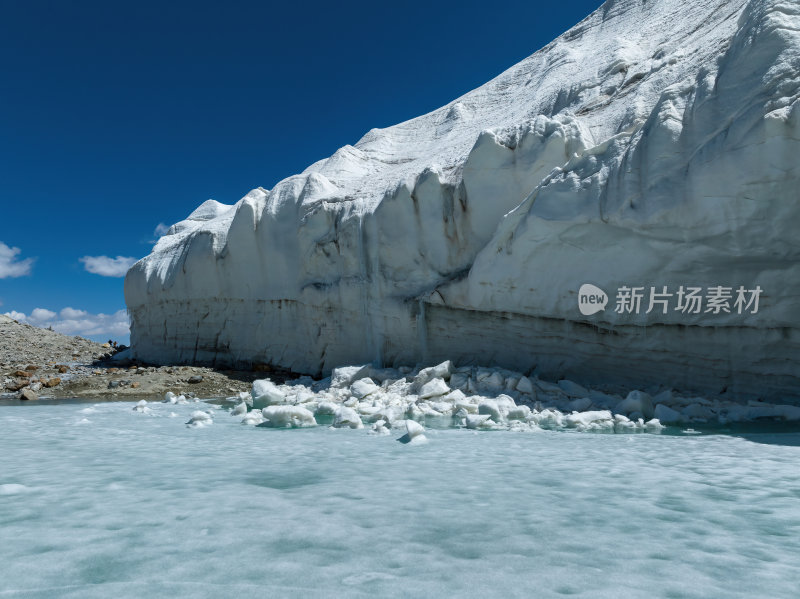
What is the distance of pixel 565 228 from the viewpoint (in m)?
8.69

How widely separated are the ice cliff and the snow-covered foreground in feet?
9.27

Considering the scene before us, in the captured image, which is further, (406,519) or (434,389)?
(434,389)

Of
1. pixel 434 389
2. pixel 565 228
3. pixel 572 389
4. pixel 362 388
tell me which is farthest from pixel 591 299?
pixel 362 388

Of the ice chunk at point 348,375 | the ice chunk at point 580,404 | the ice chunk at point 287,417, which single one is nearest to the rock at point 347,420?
the ice chunk at point 287,417

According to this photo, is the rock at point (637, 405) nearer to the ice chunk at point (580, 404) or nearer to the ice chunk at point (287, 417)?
the ice chunk at point (580, 404)

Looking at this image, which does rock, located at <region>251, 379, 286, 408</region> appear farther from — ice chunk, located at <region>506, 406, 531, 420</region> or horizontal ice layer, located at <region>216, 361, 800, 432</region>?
ice chunk, located at <region>506, 406, 531, 420</region>

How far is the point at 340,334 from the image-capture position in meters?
13.1

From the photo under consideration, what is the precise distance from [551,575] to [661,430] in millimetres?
4715

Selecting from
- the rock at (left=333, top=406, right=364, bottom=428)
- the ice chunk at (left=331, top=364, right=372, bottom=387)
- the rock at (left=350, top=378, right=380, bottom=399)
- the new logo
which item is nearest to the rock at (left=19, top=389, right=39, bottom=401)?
the ice chunk at (left=331, top=364, right=372, bottom=387)

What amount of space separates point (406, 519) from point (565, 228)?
6.50 meters

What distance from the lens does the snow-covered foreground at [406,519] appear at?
238 centimetres

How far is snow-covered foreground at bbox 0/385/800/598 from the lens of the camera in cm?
238

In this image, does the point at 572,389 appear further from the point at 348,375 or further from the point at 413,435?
the point at 348,375

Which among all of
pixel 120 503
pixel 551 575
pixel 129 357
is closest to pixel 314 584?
pixel 551 575
